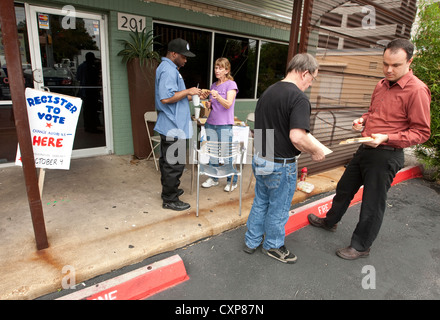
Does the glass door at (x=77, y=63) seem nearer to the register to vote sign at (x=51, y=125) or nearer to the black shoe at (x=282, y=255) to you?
the register to vote sign at (x=51, y=125)

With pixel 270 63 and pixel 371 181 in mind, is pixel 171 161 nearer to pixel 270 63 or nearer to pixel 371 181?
pixel 371 181

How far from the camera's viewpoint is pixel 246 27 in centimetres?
648

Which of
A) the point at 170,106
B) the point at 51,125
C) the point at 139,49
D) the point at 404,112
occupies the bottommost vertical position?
the point at 51,125

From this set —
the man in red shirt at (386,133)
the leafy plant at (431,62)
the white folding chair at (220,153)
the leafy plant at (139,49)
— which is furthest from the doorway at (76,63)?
the leafy plant at (431,62)

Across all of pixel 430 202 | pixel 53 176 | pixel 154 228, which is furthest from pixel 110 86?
pixel 430 202

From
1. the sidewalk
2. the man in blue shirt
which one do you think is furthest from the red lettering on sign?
the man in blue shirt

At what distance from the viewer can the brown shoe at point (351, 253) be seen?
9.64 ft

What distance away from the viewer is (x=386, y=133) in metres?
2.71

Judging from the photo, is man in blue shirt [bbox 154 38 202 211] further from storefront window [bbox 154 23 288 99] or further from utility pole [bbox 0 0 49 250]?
storefront window [bbox 154 23 288 99]

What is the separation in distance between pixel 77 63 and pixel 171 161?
284 cm

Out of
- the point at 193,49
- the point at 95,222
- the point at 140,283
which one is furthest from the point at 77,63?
the point at 140,283

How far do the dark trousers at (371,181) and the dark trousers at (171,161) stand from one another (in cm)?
190

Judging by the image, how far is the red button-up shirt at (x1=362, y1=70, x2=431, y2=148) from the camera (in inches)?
98.0
